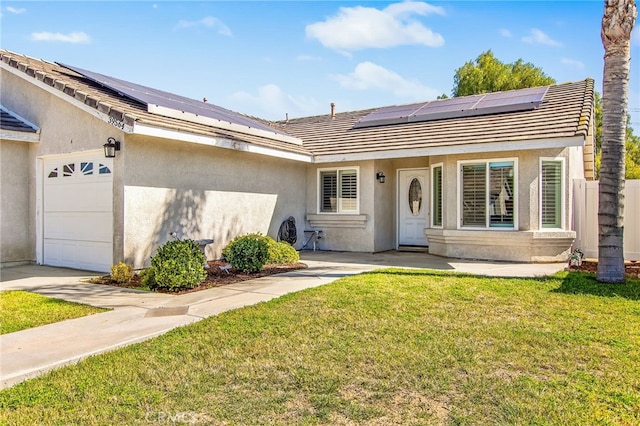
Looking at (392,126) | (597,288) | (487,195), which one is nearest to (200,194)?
(392,126)

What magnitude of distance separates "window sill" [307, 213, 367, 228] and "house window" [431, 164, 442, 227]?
7.04 feet

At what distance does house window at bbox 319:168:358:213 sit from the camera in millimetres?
14484

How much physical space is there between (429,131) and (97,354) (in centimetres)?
1110

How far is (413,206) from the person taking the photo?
15.1 m

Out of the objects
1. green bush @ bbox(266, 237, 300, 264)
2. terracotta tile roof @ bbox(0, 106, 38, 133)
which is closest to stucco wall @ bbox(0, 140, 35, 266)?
terracotta tile roof @ bbox(0, 106, 38, 133)

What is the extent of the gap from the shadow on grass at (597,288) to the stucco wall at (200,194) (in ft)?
26.8

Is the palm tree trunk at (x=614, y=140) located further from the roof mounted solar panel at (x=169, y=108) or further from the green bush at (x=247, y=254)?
the roof mounted solar panel at (x=169, y=108)

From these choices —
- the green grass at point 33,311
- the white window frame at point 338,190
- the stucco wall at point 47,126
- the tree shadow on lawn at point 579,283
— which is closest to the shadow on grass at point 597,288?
the tree shadow on lawn at point 579,283

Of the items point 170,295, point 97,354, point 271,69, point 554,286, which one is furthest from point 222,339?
point 271,69

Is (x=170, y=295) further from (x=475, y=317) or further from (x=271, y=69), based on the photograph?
(x=271, y=69)

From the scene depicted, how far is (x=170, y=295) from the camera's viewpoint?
25.2ft

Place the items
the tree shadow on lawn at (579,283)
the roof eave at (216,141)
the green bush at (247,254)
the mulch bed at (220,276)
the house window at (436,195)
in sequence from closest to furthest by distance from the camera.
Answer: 1. the tree shadow on lawn at (579,283)
2. the mulch bed at (220,276)
3. the roof eave at (216,141)
4. the green bush at (247,254)
5. the house window at (436,195)

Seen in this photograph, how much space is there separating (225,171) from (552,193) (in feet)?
28.4

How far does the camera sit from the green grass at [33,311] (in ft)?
19.1
